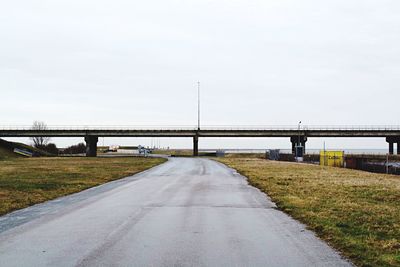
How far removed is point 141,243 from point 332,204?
7.61 m

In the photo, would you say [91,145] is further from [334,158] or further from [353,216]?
[353,216]

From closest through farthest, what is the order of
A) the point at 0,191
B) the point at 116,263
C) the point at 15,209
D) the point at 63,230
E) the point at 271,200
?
the point at 116,263, the point at 63,230, the point at 15,209, the point at 271,200, the point at 0,191

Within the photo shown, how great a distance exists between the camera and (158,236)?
8289 mm

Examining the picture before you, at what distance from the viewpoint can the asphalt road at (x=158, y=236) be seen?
Answer: 6.52m

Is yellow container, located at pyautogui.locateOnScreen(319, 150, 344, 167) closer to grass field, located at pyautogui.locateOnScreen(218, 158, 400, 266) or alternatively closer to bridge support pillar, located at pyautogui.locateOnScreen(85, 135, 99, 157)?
grass field, located at pyautogui.locateOnScreen(218, 158, 400, 266)

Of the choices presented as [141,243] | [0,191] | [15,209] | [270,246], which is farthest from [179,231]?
[0,191]

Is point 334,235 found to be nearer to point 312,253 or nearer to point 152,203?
point 312,253

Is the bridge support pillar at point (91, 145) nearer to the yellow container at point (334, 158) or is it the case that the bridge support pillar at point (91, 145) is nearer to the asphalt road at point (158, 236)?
the yellow container at point (334, 158)

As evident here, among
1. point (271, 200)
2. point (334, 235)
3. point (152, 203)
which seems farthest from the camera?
point (271, 200)

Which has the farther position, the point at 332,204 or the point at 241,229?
the point at 332,204

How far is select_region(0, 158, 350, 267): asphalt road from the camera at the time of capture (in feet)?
21.4

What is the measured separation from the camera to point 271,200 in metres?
14.7

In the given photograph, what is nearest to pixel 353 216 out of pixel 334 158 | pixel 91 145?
pixel 334 158

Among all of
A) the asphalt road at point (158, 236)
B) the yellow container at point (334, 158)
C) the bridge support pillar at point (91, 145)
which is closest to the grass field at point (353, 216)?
the asphalt road at point (158, 236)
